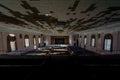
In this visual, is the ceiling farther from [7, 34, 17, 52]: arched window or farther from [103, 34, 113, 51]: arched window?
[7, 34, 17, 52]: arched window

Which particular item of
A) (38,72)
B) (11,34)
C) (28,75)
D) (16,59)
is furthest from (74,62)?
(11,34)

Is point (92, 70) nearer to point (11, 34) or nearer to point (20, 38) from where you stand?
point (11, 34)

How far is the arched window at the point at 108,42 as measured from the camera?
8781 millimetres

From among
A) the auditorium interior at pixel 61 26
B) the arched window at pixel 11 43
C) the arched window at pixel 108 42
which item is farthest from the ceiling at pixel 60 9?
the arched window at pixel 11 43

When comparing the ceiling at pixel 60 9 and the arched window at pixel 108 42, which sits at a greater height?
the ceiling at pixel 60 9

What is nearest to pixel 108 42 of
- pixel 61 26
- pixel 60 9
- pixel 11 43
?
pixel 61 26

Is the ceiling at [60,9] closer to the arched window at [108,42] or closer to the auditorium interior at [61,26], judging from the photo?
the auditorium interior at [61,26]

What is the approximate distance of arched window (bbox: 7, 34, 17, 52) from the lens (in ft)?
30.6

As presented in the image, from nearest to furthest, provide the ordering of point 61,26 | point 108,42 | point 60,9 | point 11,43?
point 60,9
point 61,26
point 108,42
point 11,43

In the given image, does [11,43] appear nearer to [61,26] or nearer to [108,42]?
[61,26]

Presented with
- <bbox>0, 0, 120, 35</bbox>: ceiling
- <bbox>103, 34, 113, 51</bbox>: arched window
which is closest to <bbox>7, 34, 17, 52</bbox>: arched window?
<bbox>0, 0, 120, 35</bbox>: ceiling

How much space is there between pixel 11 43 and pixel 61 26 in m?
5.04

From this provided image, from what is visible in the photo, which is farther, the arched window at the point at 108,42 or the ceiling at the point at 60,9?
the arched window at the point at 108,42

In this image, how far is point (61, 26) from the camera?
8625 millimetres
